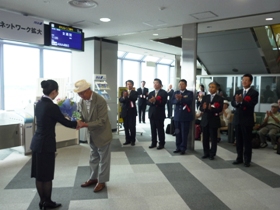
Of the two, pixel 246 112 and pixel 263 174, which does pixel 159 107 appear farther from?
pixel 263 174

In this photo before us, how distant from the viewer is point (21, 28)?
455cm

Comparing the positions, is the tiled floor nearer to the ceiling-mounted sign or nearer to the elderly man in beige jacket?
the elderly man in beige jacket

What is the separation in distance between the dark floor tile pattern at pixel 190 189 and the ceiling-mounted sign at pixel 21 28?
3.44 meters

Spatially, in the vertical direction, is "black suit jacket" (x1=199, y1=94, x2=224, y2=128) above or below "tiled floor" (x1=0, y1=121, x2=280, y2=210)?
above

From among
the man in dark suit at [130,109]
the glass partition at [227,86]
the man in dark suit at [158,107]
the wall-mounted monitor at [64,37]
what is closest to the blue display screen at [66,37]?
the wall-mounted monitor at [64,37]

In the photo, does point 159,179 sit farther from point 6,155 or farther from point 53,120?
point 6,155

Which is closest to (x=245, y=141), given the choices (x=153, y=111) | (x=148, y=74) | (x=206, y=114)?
(x=206, y=114)

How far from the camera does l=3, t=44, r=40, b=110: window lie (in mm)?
7455

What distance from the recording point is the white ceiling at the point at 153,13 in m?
4.07

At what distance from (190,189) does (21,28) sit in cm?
408

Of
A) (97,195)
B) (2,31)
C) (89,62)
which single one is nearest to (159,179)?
(97,195)

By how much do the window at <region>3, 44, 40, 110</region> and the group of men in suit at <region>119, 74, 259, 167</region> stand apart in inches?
136

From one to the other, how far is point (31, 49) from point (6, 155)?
418 centimetres

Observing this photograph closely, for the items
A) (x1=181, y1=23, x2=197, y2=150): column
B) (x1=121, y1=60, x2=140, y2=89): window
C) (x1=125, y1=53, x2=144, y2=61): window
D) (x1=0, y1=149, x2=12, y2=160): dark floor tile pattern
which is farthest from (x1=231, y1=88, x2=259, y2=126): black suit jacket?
(x1=125, y1=53, x2=144, y2=61): window
